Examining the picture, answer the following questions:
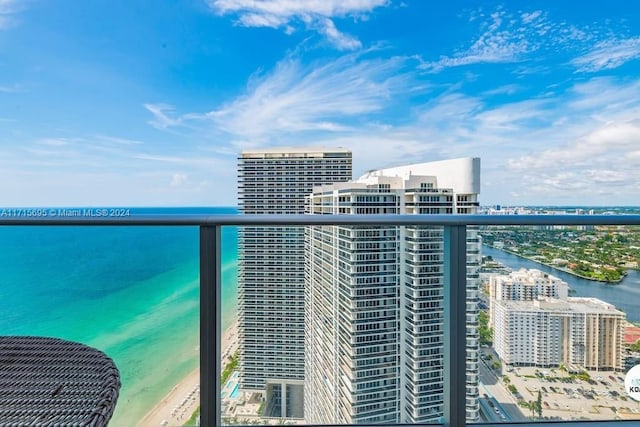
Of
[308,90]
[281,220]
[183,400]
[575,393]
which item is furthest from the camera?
[308,90]

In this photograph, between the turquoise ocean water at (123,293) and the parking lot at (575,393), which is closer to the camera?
the turquoise ocean water at (123,293)

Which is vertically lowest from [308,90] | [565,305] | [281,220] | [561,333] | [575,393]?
[575,393]

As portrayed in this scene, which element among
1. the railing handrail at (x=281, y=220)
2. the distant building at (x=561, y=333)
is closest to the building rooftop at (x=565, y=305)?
the distant building at (x=561, y=333)

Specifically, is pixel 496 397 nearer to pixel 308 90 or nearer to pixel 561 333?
pixel 561 333

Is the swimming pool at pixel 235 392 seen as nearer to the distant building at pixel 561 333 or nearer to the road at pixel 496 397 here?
the road at pixel 496 397

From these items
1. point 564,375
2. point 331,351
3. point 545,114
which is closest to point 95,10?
point 331,351

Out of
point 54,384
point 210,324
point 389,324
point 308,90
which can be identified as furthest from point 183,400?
point 308,90
